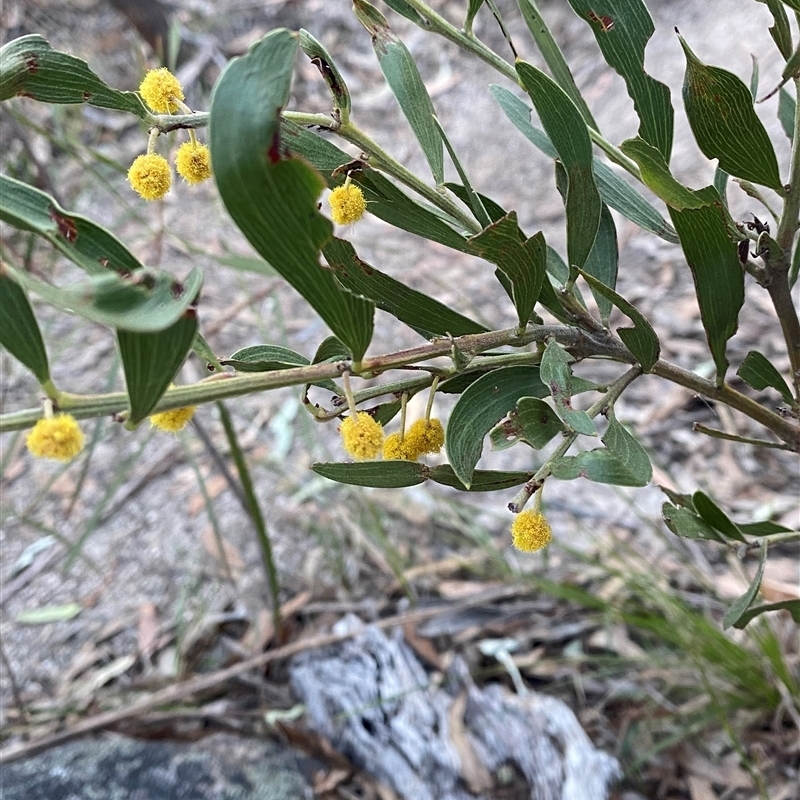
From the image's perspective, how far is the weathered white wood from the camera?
942 millimetres

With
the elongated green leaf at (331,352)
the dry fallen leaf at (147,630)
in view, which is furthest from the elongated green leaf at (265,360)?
the dry fallen leaf at (147,630)

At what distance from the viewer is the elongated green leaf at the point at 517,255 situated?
37cm

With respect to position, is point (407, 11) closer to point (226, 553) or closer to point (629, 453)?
point (629, 453)

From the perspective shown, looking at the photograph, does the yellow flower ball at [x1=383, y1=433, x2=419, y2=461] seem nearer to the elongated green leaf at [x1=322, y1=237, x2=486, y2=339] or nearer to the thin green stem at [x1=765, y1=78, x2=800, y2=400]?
the elongated green leaf at [x1=322, y1=237, x2=486, y2=339]

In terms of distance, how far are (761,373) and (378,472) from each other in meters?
0.32

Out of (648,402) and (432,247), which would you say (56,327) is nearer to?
(432,247)

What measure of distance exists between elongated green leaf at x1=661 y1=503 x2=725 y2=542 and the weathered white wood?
20.6 inches

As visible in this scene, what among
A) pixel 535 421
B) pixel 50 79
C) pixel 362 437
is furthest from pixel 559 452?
pixel 50 79

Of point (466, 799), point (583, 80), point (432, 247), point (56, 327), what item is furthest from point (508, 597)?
point (583, 80)

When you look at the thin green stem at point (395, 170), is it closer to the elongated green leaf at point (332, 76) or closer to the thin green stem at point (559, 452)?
the elongated green leaf at point (332, 76)

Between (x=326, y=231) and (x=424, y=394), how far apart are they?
1.34m

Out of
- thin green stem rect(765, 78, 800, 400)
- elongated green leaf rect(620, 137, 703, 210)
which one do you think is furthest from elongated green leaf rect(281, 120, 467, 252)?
thin green stem rect(765, 78, 800, 400)

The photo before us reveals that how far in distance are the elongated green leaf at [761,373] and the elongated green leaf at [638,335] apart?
117mm

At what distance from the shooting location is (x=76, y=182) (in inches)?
97.8
